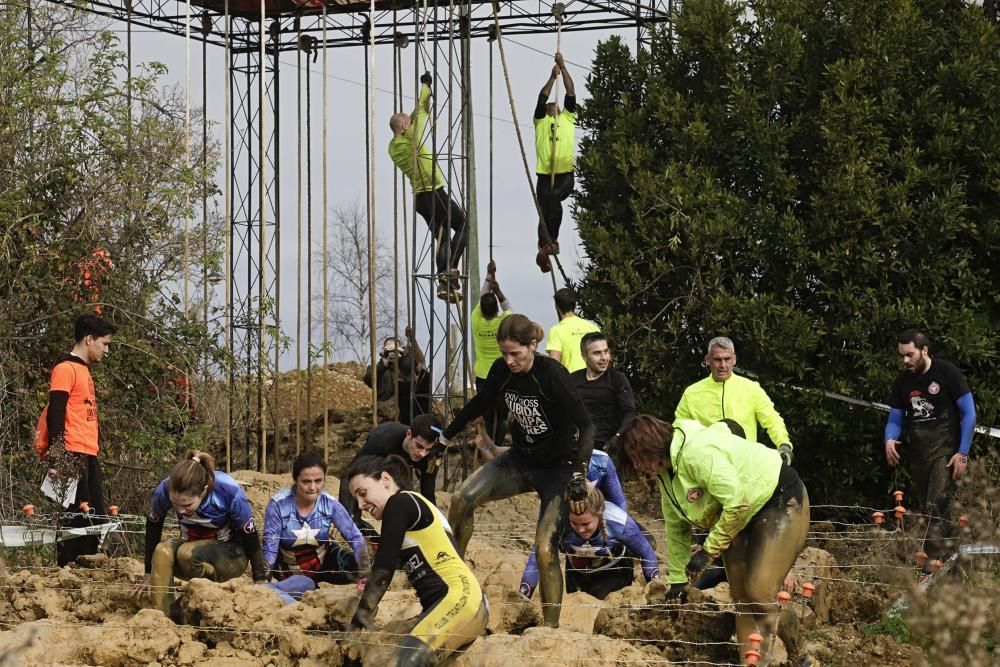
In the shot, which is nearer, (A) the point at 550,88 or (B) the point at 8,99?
(B) the point at 8,99

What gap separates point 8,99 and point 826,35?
745 cm

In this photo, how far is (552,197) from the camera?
14.4 meters

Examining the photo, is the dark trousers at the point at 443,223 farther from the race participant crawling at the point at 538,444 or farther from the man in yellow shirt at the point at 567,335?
the race participant crawling at the point at 538,444

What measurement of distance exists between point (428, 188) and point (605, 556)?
251 inches

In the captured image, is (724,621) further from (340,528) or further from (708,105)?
(708,105)

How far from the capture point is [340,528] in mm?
8188

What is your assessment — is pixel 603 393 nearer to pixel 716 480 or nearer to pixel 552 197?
pixel 716 480

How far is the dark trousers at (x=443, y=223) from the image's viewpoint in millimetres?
13953

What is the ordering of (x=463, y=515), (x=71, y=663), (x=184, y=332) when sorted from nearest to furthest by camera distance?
(x=71, y=663) < (x=463, y=515) < (x=184, y=332)

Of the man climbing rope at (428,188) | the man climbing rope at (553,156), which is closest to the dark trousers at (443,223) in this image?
the man climbing rope at (428,188)

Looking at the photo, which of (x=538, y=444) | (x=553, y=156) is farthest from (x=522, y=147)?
(x=538, y=444)

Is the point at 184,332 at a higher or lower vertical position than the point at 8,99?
lower

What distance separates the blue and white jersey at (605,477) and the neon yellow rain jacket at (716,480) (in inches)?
106

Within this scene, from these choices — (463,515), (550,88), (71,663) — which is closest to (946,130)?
(550,88)
